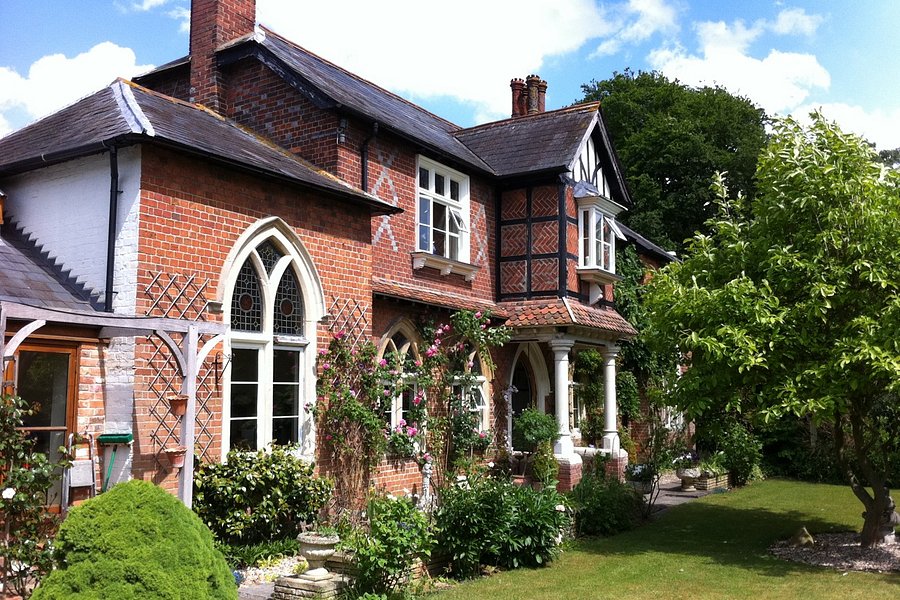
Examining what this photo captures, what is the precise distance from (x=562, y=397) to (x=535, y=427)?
40.3 inches

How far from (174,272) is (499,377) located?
8.97 meters

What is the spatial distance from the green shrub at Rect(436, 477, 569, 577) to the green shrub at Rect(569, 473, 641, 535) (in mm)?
2046

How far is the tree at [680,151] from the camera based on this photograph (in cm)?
3553

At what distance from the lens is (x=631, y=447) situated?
21.1 meters

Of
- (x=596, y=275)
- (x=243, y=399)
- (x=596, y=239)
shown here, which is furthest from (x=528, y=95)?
(x=243, y=399)

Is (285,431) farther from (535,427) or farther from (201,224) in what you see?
(535,427)

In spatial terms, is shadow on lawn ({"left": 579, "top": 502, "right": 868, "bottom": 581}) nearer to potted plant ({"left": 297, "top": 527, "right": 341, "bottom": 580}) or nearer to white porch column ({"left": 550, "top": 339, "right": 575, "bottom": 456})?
white porch column ({"left": 550, "top": 339, "right": 575, "bottom": 456})

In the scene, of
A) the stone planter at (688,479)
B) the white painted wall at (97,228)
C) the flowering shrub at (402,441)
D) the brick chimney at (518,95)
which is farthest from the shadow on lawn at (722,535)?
the brick chimney at (518,95)

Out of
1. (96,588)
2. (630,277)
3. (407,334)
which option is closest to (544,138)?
(630,277)

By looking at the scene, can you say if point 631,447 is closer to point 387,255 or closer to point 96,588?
point 387,255

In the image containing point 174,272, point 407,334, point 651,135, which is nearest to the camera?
point 174,272

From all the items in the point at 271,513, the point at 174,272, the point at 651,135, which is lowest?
the point at 271,513

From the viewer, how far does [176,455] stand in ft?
29.0

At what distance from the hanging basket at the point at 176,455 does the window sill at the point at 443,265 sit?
703cm
